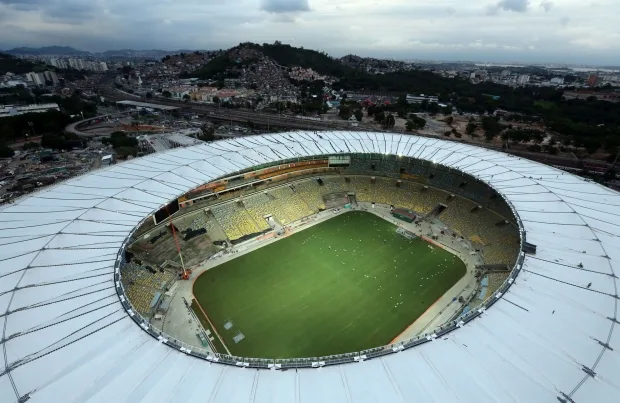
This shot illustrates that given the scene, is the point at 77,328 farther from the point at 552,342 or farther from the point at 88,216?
the point at 552,342

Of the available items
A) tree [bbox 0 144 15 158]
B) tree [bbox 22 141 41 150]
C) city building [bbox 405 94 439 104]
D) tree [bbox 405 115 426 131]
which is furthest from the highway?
city building [bbox 405 94 439 104]

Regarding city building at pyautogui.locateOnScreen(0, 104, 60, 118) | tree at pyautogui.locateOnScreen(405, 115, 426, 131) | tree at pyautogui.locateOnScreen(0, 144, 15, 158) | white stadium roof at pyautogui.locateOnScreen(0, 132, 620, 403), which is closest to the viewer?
white stadium roof at pyautogui.locateOnScreen(0, 132, 620, 403)

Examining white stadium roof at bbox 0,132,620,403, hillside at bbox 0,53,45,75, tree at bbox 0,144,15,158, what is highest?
hillside at bbox 0,53,45,75

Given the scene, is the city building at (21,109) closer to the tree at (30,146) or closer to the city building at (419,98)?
the tree at (30,146)

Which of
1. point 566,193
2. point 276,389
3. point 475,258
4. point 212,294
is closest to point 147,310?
point 212,294

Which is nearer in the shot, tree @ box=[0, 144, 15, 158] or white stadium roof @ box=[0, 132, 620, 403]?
white stadium roof @ box=[0, 132, 620, 403]

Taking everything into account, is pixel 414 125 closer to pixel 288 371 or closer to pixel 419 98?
pixel 419 98

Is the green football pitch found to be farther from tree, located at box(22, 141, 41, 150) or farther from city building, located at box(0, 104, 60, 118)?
city building, located at box(0, 104, 60, 118)
